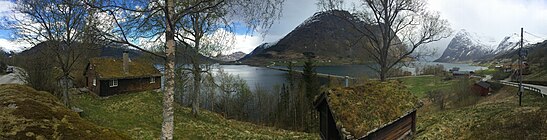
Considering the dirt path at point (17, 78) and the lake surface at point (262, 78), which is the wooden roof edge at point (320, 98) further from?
the lake surface at point (262, 78)

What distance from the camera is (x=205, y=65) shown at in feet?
67.8

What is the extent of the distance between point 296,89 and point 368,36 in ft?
84.7

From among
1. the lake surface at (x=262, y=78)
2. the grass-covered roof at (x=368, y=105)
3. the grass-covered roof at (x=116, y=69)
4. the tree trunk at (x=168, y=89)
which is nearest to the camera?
the tree trunk at (x=168, y=89)

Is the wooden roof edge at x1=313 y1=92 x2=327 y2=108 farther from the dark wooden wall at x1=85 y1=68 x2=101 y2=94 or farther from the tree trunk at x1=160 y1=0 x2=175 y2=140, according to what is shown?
the dark wooden wall at x1=85 y1=68 x2=101 y2=94

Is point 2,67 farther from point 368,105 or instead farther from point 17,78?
point 368,105

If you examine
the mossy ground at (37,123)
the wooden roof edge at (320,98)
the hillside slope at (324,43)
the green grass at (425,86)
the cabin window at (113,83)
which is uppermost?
the hillside slope at (324,43)

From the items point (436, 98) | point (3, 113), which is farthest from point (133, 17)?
point (436, 98)

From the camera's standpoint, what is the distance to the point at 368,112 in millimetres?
10672

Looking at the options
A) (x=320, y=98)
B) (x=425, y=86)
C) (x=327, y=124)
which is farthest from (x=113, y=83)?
(x=425, y=86)

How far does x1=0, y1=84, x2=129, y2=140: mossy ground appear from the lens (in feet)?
11.4

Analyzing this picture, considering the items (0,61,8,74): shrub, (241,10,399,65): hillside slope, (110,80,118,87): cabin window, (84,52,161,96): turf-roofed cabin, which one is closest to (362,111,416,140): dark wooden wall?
(241,10,399,65): hillside slope

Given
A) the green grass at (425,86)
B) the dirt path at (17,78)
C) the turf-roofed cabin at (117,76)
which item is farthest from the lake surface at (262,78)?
the dirt path at (17,78)

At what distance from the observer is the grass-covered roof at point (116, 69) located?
3231 cm

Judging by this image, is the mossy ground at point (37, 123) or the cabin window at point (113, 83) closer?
the mossy ground at point (37, 123)
